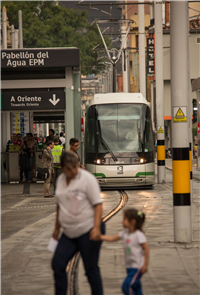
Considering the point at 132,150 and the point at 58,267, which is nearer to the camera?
the point at 58,267

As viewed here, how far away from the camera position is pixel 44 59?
1969cm

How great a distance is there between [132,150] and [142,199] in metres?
3.63

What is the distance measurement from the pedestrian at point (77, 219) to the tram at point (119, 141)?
13.4 meters

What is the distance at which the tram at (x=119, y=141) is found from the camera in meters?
19.2

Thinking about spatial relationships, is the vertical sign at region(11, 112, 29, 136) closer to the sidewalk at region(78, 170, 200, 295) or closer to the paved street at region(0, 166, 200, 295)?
the paved street at region(0, 166, 200, 295)

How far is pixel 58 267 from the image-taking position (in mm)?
5496

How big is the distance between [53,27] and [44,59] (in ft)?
115

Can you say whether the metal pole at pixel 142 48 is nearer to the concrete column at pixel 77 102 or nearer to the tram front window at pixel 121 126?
the concrete column at pixel 77 102

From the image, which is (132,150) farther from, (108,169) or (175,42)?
(175,42)

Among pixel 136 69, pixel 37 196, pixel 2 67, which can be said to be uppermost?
pixel 136 69

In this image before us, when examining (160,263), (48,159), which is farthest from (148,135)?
(160,263)

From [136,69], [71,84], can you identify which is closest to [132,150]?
[71,84]

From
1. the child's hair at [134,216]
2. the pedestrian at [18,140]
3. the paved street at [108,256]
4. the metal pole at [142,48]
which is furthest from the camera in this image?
the metal pole at [142,48]

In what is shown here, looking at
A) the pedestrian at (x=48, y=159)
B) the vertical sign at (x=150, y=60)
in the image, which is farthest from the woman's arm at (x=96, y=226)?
the vertical sign at (x=150, y=60)
